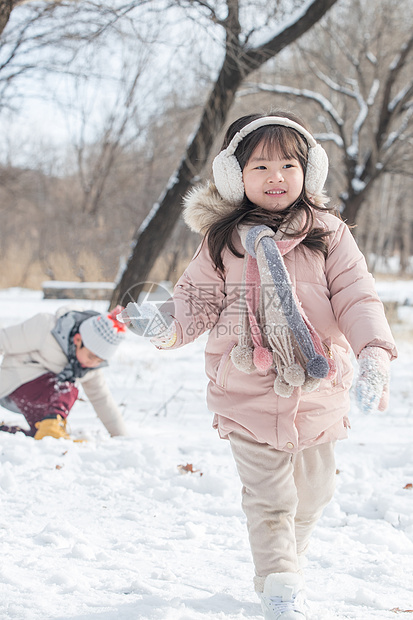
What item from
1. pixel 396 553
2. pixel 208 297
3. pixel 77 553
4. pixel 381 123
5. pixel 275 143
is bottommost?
pixel 396 553

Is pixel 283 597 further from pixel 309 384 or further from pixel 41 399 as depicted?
pixel 41 399

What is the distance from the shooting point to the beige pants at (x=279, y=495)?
5.71ft

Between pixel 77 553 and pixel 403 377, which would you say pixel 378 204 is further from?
pixel 77 553

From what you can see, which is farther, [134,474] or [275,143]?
[134,474]

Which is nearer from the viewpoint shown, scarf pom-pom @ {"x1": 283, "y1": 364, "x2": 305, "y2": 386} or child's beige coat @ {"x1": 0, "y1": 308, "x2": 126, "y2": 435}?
scarf pom-pom @ {"x1": 283, "y1": 364, "x2": 305, "y2": 386}

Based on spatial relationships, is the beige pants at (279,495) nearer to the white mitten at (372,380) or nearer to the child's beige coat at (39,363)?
the white mitten at (372,380)

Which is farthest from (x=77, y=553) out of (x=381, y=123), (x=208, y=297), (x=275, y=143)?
(x=381, y=123)

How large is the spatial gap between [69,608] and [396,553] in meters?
1.30

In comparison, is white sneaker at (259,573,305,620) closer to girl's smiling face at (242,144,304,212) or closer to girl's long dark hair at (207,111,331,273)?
girl's long dark hair at (207,111,331,273)

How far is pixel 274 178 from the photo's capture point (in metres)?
1.93

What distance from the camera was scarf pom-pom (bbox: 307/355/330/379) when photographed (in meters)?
1.74

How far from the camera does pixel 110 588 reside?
74.1 inches

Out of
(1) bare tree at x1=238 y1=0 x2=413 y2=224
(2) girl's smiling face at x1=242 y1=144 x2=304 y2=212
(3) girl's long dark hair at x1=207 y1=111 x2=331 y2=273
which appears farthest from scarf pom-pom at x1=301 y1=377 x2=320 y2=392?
(1) bare tree at x1=238 y1=0 x2=413 y2=224

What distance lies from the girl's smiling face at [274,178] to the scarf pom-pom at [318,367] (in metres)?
0.55
